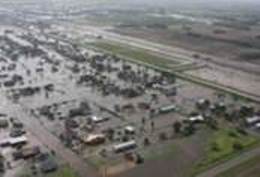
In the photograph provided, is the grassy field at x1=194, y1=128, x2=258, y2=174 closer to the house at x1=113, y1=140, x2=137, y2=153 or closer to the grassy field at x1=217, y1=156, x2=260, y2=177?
the grassy field at x1=217, y1=156, x2=260, y2=177

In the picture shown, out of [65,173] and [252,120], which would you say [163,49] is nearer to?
[252,120]

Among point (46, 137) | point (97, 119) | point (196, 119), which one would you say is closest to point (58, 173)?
point (46, 137)

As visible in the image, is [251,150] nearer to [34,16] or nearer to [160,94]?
[160,94]

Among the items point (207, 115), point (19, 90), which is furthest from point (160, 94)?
point (19, 90)

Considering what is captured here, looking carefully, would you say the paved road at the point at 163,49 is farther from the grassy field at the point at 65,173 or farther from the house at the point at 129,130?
the grassy field at the point at 65,173

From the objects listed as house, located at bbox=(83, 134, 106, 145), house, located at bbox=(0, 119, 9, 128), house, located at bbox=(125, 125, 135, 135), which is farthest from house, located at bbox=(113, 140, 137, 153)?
house, located at bbox=(0, 119, 9, 128)

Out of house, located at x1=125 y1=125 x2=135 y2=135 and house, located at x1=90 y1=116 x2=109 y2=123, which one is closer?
house, located at x1=125 y1=125 x2=135 y2=135
